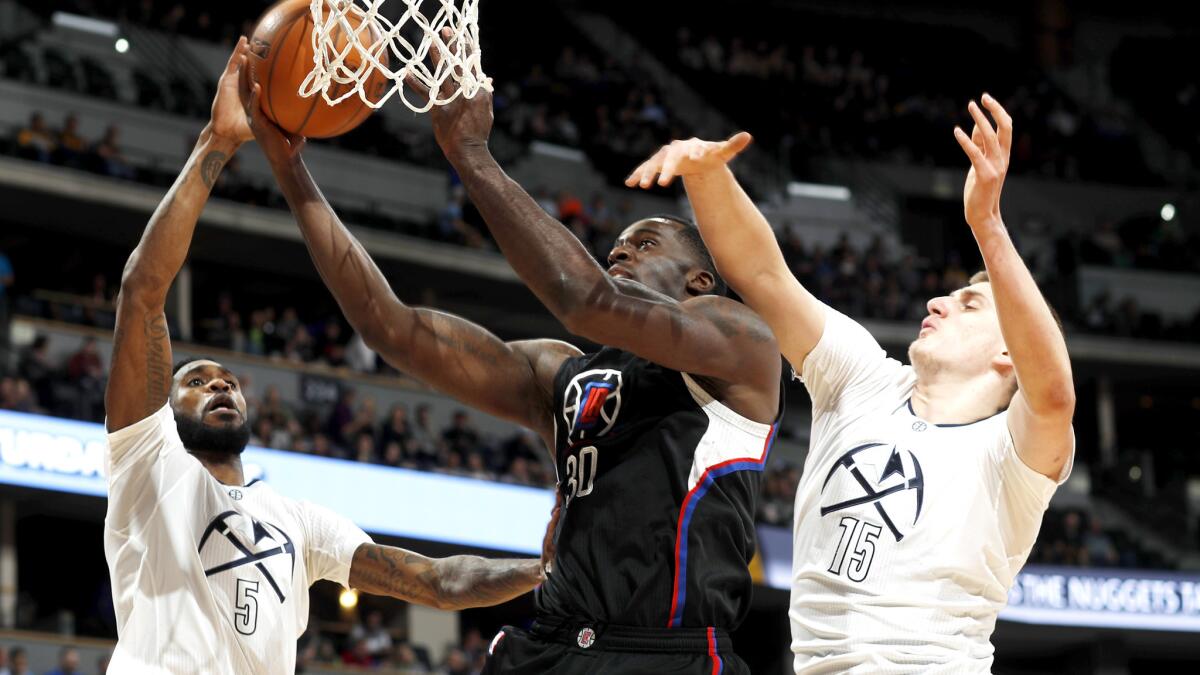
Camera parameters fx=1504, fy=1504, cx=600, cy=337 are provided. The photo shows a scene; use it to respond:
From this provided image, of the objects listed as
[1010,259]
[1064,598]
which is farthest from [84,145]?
[1010,259]

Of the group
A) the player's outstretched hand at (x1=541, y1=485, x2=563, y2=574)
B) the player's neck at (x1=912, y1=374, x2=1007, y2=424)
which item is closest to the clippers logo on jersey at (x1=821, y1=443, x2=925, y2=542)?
the player's neck at (x1=912, y1=374, x2=1007, y2=424)

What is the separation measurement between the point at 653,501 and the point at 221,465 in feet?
6.14

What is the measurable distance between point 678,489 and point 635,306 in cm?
50

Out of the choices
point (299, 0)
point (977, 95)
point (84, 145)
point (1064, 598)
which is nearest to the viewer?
point (299, 0)

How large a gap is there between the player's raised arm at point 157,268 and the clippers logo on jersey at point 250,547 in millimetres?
446

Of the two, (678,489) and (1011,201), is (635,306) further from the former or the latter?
(1011,201)

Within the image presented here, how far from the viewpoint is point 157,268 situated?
4.45 metres

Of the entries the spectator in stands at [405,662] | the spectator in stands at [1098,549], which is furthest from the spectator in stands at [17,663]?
the spectator in stands at [1098,549]

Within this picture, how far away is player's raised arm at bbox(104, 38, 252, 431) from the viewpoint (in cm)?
445

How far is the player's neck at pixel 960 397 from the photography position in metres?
3.88

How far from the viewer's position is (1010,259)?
3.39 m

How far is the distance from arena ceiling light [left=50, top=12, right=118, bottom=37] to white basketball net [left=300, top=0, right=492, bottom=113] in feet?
57.1

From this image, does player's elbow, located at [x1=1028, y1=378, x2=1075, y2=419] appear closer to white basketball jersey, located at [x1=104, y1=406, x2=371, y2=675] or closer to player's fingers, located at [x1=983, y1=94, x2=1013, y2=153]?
player's fingers, located at [x1=983, y1=94, x2=1013, y2=153]

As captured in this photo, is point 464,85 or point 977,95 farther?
point 977,95
